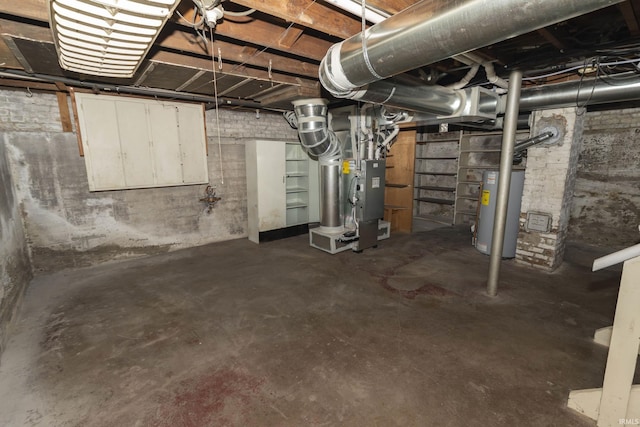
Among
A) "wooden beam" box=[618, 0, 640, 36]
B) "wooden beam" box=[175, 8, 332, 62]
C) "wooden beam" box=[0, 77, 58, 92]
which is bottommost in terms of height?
"wooden beam" box=[0, 77, 58, 92]

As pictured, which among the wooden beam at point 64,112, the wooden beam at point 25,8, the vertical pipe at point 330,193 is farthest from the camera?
the vertical pipe at point 330,193

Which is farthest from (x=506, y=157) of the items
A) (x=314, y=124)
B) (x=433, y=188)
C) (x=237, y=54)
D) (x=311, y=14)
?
(x=433, y=188)

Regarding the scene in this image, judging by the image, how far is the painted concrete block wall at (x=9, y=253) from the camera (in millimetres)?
2443

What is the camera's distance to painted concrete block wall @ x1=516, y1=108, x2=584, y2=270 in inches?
132

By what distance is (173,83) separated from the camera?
330 cm

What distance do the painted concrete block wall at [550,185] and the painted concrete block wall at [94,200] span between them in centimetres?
414

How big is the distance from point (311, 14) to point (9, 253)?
3469 mm

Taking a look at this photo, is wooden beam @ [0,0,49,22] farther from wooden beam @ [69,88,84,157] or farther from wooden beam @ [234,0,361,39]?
wooden beam @ [69,88,84,157]

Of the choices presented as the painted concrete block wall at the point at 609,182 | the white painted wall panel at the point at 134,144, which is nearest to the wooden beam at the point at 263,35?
the white painted wall panel at the point at 134,144

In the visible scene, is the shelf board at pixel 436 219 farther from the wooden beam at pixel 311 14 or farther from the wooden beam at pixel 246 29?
the wooden beam at pixel 311 14

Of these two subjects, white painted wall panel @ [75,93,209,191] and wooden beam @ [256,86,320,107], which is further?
white painted wall panel @ [75,93,209,191]

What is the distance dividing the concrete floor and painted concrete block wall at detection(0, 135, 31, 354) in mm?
167

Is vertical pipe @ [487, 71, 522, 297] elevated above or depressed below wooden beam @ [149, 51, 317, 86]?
below

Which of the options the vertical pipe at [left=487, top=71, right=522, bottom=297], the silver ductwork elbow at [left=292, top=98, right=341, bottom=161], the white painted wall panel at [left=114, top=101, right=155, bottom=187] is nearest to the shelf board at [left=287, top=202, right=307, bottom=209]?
the silver ductwork elbow at [left=292, top=98, right=341, bottom=161]
